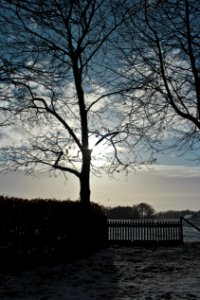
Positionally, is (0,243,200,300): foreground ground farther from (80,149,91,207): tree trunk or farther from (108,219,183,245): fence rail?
(108,219,183,245): fence rail

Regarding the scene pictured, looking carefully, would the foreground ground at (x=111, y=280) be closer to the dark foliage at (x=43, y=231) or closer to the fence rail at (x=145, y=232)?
the dark foliage at (x=43, y=231)

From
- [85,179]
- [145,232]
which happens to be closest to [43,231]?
[85,179]

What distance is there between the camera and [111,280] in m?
11.7

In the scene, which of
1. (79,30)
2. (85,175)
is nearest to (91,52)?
(79,30)

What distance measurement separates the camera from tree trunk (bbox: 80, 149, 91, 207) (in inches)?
706

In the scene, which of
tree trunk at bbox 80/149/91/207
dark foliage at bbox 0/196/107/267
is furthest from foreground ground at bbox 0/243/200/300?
tree trunk at bbox 80/149/91/207

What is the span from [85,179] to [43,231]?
3.92 meters

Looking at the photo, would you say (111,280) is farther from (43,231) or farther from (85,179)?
(85,179)

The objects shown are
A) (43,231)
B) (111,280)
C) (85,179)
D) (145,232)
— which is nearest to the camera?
(111,280)

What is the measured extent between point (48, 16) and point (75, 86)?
14863 mm

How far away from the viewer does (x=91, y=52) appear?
62.9ft

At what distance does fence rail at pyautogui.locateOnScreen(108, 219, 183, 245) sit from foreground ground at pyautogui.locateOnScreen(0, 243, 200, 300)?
7.06 meters

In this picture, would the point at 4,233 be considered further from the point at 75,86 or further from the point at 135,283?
the point at 75,86

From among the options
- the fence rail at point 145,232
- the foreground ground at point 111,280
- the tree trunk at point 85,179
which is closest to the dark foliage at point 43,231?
the tree trunk at point 85,179
